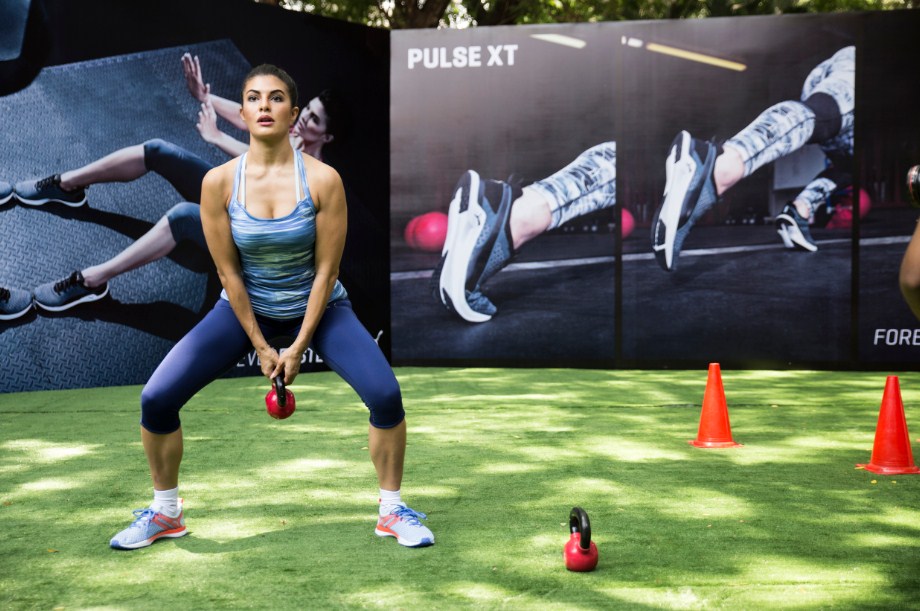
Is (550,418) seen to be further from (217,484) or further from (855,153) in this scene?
(855,153)

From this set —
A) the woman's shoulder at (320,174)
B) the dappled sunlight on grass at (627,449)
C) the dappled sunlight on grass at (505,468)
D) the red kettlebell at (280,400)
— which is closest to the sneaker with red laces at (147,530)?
the red kettlebell at (280,400)

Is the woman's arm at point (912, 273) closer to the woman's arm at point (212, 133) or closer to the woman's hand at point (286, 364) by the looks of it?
the woman's hand at point (286, 364)

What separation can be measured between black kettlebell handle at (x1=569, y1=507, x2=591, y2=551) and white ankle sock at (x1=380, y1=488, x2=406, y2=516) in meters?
0.82

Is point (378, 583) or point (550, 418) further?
point (550, 418)

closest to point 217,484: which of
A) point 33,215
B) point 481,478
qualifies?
point 481,478

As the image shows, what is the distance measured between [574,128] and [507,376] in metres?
2.55

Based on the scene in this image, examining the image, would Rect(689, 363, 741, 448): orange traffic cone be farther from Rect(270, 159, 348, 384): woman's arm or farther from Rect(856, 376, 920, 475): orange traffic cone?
Rect(270, 159, 348, 384): woman's arm

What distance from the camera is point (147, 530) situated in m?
4.11

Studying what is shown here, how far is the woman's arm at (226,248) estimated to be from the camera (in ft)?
13.6

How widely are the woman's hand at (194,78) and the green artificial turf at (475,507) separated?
9.28 feet

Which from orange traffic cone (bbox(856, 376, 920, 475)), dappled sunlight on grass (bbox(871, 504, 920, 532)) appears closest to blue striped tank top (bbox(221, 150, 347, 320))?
dappled sunlight on grass (bbox(871, 504, 920, 532))

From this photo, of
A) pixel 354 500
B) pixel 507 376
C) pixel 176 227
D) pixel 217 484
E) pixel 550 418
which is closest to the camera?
pixel 354 500

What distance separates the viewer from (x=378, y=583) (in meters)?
3.60

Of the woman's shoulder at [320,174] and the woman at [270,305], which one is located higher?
the woman's shoulder at [320,174]
